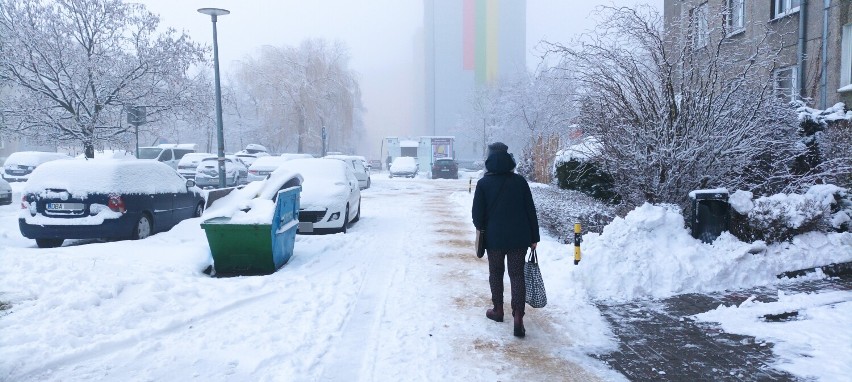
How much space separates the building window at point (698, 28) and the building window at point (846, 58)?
267 inches

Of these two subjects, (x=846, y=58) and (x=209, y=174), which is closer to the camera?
(x=846, y=58)

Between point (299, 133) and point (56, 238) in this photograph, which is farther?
point (299, 133)

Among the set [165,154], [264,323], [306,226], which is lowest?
[264,323]

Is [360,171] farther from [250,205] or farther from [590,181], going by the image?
[250,205]

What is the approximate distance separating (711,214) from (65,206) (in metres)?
9.65

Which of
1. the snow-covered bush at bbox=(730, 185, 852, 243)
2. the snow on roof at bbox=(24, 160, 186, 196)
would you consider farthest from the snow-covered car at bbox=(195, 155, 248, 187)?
the snow-covered bush at bbox=(730, 185, 852, 243)

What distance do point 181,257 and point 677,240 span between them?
6.47m

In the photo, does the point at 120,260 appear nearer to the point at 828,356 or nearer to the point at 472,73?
the point at 828,356

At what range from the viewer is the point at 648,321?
564 cm

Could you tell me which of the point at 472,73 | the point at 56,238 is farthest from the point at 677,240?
the point at 472,73

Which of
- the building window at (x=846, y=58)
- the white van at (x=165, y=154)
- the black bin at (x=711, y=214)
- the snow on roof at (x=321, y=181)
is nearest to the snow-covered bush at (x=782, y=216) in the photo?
the black bin at (x=711, y=214)

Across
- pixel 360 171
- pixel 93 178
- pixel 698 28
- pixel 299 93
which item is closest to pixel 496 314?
pixel 698 28

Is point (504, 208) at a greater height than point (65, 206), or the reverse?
point (504, 208)

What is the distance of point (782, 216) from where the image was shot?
7.47m
